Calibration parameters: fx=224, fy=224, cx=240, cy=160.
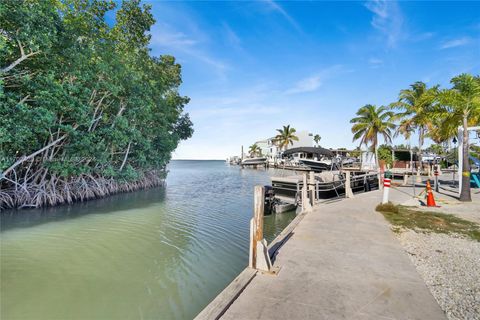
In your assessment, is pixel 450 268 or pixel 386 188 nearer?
pixel 450 268

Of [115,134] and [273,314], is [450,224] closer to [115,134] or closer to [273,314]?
[273,314]

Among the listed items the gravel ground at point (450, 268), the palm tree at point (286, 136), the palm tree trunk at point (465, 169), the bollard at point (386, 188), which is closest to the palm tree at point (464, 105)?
the palm tree trunk at point (465, 169)

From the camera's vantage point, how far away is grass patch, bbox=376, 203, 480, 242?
6.14 meters

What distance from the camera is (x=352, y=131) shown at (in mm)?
31578

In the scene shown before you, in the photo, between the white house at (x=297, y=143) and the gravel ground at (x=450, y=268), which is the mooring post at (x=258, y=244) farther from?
the white house at (x=297, y=143)

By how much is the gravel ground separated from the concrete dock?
18cm

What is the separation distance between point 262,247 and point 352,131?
1271 inches

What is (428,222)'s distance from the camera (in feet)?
22.6

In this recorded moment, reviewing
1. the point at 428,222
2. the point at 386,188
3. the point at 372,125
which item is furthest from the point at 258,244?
the point at 372,125

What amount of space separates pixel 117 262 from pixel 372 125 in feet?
107

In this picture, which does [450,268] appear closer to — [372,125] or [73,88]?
[73,88]

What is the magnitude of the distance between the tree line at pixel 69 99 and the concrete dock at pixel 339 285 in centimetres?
970

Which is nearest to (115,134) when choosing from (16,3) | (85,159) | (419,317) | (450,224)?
(85,159)

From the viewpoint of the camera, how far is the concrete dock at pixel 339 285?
8.82 feet
